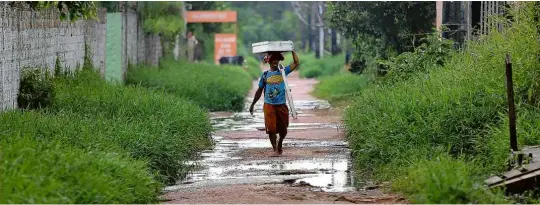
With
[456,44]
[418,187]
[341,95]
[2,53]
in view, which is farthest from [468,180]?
[341,95]

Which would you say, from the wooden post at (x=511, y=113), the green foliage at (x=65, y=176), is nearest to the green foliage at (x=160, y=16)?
the green foliage at (x=65, y=176)

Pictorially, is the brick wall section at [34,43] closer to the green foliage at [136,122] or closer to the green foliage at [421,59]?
the green foliage at [136,122]

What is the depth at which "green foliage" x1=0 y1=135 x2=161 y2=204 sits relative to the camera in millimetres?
8836

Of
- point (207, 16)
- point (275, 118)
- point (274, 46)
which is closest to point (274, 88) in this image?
point (275, 118)

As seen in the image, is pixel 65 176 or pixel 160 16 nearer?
pixel 65 176

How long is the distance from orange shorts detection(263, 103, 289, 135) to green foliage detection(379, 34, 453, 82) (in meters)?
3.61

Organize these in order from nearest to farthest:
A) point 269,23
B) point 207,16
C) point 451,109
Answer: point 451,109, point 207,16, point 269,23

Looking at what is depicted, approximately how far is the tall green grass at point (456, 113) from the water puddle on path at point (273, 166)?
0.38 metres

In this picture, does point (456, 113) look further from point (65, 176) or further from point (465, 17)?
point (465, 17)

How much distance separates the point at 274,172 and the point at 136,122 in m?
2.08

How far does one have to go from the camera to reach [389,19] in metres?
27.0

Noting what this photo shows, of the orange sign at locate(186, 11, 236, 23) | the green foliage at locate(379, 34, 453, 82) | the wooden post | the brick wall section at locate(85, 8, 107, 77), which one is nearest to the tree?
the brick wall section at locate(85, 8, 107, 77)

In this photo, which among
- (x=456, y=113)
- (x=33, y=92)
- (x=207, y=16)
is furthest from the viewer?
(x=207, y=16)

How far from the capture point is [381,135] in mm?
13180
